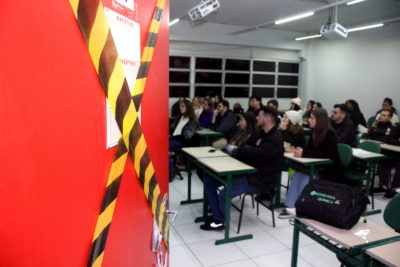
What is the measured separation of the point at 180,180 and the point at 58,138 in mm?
4728

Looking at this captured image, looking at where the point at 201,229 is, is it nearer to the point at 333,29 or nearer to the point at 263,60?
the point at 333,29

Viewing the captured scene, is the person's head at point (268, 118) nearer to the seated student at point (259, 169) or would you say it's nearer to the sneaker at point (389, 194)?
the seated student at point (259, 169)

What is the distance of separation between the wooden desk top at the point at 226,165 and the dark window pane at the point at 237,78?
6698 millimetres

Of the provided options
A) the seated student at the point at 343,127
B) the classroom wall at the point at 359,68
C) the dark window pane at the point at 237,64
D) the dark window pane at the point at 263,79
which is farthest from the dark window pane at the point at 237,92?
the seated student at the point at 343,127

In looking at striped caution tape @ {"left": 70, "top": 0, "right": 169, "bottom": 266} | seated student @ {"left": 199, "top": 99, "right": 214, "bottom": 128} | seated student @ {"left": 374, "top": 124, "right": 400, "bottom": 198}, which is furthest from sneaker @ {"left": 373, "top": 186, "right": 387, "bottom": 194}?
striped caution tape @ {"left": 70, "top": 0, "right": 169, "bottom": 266}

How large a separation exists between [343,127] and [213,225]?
8.64ft

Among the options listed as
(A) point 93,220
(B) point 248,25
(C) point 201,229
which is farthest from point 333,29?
(A) point 93,220

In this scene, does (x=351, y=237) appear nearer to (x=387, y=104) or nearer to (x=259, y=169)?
(x=259, y=169)

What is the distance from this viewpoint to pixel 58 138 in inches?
22.8

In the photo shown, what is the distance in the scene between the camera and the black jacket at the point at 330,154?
3.78 metres

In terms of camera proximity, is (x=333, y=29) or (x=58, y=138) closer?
(x=58, y=138)

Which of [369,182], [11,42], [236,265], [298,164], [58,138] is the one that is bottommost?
[236,265]

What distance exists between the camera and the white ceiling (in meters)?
6.87

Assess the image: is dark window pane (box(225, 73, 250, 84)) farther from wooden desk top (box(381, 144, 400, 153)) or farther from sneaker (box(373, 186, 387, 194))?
sneaker (box(373, 186, 387, 194))
